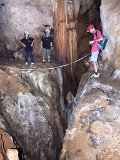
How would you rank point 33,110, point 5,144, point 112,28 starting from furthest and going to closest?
point 33,110 → point 112,28 → point 5,144

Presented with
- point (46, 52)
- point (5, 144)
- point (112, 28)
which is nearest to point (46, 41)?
point (46, 52)

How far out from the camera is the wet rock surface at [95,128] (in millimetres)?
10359

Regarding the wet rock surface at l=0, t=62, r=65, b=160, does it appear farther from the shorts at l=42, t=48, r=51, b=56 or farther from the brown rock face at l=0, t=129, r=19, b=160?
the brown rock face at l=0, t=129, r=19, b=160

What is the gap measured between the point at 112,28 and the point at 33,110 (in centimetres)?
424

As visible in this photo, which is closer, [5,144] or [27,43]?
[5,144]

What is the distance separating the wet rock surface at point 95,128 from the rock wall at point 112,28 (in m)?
1.54

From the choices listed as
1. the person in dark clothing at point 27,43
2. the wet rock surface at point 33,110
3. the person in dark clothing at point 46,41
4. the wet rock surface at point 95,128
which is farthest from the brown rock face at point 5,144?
the person in dark clothing at point 46,41

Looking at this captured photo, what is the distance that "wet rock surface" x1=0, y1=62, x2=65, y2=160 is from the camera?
1250cm

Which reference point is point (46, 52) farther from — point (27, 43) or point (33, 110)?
point (33, 110)

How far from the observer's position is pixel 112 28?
1230 centimetres

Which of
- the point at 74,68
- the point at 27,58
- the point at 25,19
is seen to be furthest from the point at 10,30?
the point at 74,68

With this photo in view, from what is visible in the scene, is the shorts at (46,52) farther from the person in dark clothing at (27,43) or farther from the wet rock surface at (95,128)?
the wet rock surface at (95,128)

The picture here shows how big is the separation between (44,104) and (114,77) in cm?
295

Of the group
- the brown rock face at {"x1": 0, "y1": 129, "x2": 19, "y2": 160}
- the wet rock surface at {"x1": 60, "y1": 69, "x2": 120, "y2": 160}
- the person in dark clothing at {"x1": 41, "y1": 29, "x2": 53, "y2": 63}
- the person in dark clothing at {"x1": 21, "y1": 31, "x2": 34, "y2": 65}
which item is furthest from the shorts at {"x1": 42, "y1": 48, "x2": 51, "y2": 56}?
the brown rock face at {"x1": 0, "y1": 129, "x2": 19, "y2": 160}
